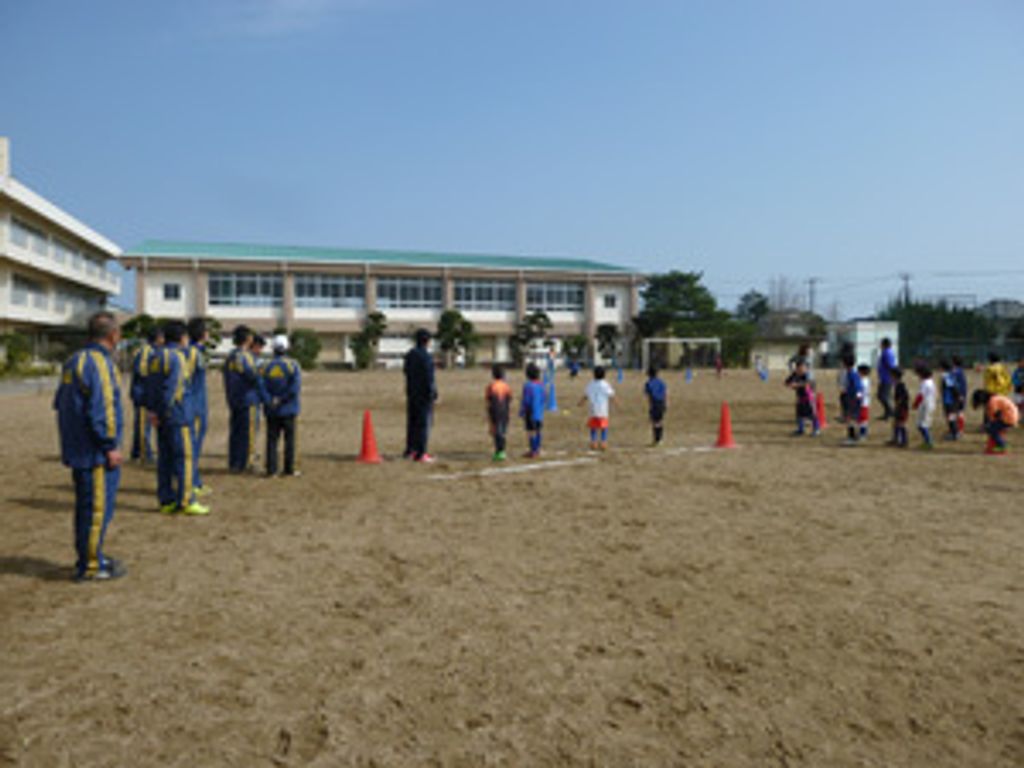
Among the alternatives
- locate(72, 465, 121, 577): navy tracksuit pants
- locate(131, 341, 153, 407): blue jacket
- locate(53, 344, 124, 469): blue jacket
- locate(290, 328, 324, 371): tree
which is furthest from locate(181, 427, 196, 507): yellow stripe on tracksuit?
locate(290, 328, 324, 371): tree

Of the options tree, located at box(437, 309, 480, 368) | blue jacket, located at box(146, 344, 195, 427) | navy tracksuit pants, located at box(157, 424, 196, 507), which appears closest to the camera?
blue jacket, located at box(146, 344, 195, 427)

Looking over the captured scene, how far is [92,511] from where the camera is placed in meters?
4.79

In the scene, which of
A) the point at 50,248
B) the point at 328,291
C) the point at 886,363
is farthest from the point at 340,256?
the point at 886,363

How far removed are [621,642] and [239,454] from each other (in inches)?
279

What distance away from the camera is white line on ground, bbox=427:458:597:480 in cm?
920

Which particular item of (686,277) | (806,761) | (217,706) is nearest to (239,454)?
(217,706)

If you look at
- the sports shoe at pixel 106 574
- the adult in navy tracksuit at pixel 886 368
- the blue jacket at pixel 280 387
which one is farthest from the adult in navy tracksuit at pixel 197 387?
the adult in navy tracksuit at pixel 886 368

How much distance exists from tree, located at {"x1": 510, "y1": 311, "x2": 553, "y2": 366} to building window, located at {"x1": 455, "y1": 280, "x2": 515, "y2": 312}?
333 cm

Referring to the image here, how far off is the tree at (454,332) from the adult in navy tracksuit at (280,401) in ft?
140

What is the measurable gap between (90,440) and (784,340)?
5690cm

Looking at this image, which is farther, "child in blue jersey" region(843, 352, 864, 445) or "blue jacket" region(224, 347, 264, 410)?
"child in blue jersey" region(843, 352, 864, 445)

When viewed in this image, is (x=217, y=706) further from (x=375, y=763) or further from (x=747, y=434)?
(x=747, y=434)

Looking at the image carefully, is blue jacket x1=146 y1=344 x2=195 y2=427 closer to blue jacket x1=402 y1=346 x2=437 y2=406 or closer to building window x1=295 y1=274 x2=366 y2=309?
blue jacket x1=402 y1=346 x2=437 y2=406

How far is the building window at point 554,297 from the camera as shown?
60281 millimetres
